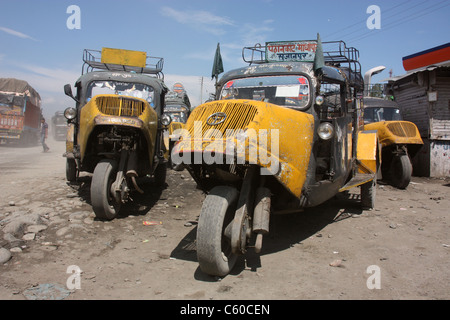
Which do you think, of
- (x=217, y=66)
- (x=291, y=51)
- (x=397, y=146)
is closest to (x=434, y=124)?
(x=397, y=146)

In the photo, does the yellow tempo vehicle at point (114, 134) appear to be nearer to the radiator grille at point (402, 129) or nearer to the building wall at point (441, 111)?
the radiator grille at point (402, 129)

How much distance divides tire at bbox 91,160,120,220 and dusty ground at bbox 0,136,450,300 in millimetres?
181

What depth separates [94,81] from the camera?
22.7 feet

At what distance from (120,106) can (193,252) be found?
2821mm

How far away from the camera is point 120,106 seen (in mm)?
5648

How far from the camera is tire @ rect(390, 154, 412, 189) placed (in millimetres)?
8727

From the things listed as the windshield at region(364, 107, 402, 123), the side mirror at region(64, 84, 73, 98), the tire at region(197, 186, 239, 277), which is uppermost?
the windshield at region(364, 107, 402, 123)

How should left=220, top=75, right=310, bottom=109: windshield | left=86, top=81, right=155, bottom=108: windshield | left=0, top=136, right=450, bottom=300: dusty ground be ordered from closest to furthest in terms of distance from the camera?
left=0, top=136, right=450, bottom=300: dusty ground → left=220, top=75, right=310, bottom=109: windshield → left=86, top=81, right=155, bottom=108: windshield

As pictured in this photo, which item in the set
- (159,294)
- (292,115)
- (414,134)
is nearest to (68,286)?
(159,294)

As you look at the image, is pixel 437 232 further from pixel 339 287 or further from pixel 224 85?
pixel 224 85

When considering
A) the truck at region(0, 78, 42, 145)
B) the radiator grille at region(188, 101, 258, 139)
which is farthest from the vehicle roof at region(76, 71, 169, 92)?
the truck at region(0, 78, 42, 145)

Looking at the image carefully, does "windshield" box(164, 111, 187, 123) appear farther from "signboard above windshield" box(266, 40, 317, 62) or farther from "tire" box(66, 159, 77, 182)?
"signboard above windshield" box(266, 40, 317, 62)

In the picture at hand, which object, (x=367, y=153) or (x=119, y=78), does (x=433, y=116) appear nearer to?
(x=367, y=153)

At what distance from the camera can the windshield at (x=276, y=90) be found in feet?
15.1
